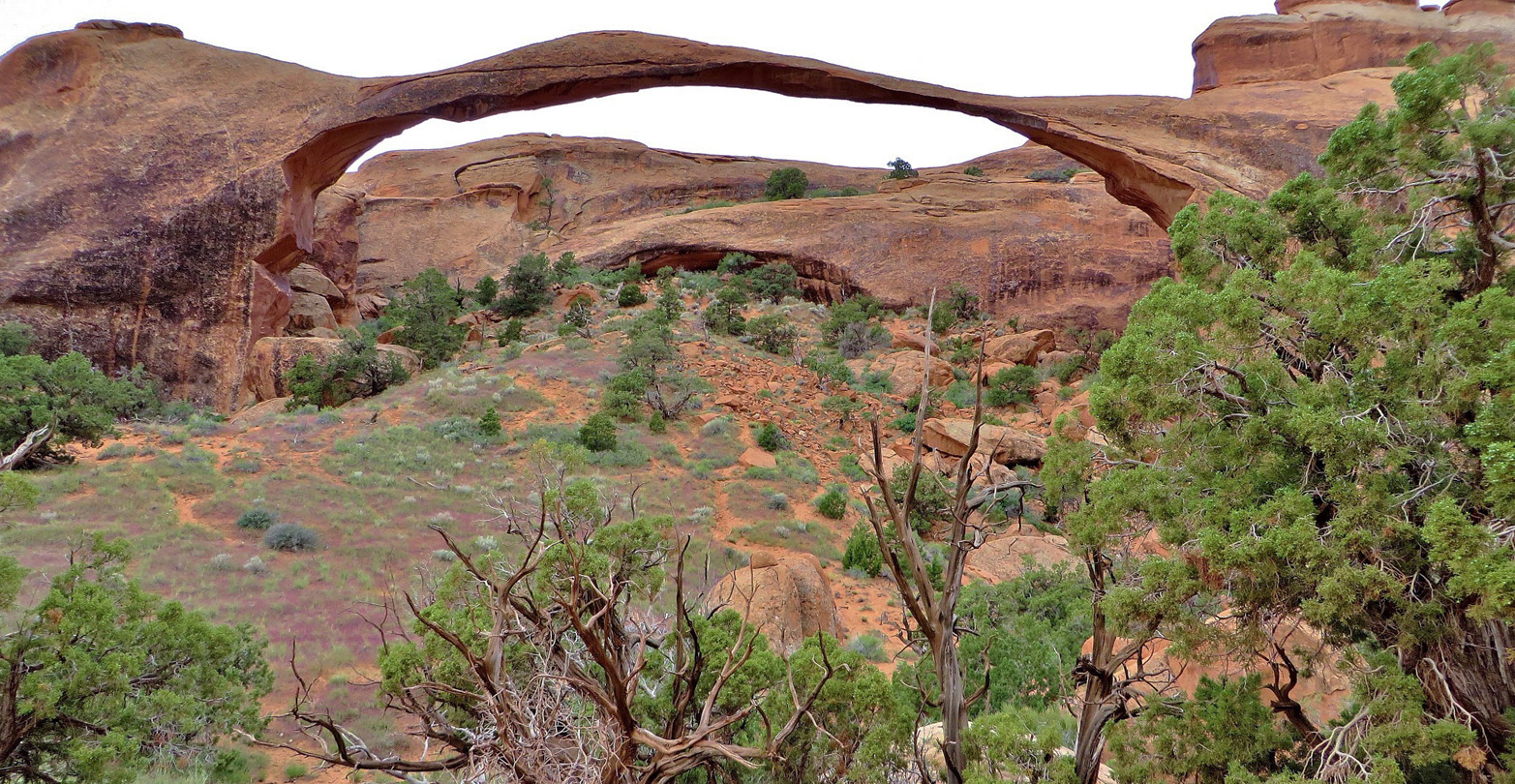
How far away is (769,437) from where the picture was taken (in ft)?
45.8

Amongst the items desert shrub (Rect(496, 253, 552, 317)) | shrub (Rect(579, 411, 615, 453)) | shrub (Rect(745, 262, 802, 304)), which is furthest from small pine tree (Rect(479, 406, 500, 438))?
shrub (Rect(745, 262, 802, 304))

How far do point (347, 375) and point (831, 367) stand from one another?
436 inches

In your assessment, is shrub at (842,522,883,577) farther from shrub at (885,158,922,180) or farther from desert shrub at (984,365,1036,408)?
shrub at (885,158,922,180)

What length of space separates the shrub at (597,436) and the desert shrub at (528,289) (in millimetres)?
11241


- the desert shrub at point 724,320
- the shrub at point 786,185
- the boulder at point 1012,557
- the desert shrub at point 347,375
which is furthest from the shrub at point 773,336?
the shrub at point 786,185

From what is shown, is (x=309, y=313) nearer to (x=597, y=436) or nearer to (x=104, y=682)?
(x=597, y=436)

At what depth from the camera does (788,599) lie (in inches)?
286

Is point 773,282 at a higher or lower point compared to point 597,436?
higher

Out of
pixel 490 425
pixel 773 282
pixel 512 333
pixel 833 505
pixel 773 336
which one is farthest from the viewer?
pixel 773 282

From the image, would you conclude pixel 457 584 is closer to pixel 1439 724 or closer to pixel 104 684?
pixel 104 684

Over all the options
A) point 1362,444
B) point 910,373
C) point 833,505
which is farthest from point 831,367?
point 1362,444

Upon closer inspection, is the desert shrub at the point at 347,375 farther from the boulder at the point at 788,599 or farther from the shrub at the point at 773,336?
the boulder at the point at 788,599

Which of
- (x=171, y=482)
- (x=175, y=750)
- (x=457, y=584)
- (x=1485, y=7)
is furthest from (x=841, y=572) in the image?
(x=1485, y=7)

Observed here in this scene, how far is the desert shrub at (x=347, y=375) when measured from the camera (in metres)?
16.5
